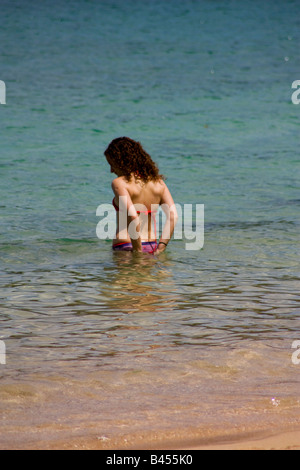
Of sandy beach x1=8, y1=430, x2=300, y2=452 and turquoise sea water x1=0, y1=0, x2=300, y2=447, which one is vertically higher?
turquoise sea water x1=0, y1=0, x2=300, y2=447

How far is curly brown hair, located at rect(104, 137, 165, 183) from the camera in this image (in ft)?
22.1

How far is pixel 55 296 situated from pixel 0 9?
125 ft

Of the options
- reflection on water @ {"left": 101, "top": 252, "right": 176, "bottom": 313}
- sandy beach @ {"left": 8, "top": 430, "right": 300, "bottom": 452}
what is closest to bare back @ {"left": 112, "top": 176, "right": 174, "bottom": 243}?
reflection on water @ {"left": 101, "top": 252, "right": 176, "bottom": 313}

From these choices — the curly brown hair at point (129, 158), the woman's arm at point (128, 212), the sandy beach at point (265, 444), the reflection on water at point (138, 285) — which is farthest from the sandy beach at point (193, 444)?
the curly brown hair at point (129, 158)

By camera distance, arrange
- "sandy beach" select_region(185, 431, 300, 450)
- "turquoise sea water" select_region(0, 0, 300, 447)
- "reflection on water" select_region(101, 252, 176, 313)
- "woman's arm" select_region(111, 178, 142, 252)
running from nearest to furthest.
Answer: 1. "sandy beach" select_region(185, 431, 300, 450)
2. "turquoise sea water" select_region(0, 0, 300, 447)
3. "reflection on water" select_region(101, 252, 176, 313)
4. "woman's arm" select_region(111, 178, 142, 252)

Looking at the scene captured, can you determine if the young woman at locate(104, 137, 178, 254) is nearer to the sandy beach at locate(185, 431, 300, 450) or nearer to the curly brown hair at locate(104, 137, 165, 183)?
the curly brown hair at locate(104, 137, 165, 183)

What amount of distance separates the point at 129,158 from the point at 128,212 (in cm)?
50

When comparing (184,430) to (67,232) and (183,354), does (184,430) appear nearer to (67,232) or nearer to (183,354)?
(183,354)

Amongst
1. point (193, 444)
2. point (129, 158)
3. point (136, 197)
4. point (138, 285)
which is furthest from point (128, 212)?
point (193, 444)

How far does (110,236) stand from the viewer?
8.39 metres

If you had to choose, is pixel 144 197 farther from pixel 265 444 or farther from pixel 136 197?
pixel 265 444

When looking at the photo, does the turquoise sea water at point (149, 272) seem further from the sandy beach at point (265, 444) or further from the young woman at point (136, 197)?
the young woman at point (136, 197)

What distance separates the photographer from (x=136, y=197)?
6.87 m
